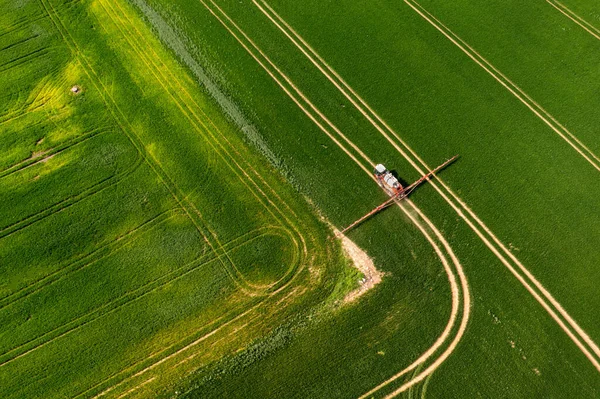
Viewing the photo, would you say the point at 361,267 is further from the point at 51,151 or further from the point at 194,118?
the point at 51,151

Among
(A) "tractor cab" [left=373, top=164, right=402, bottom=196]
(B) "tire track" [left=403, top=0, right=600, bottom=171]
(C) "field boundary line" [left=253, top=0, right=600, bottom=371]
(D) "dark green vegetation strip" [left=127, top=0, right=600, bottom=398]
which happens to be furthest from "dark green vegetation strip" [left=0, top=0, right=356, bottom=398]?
(B) "tire track" [left=403, top=0, right=600, bottom=171]

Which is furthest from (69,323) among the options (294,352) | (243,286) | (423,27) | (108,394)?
(423,27)

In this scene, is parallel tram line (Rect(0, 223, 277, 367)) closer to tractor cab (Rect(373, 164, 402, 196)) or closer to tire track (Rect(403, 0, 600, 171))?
tractor cab (Rect(373, 164, 402, 196))

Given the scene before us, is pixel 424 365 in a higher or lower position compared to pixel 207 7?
lower

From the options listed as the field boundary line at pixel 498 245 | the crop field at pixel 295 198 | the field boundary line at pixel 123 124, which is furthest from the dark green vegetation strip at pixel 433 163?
the field boundary line at pixel 123 124

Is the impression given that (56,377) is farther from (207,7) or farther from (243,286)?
(207,7)
